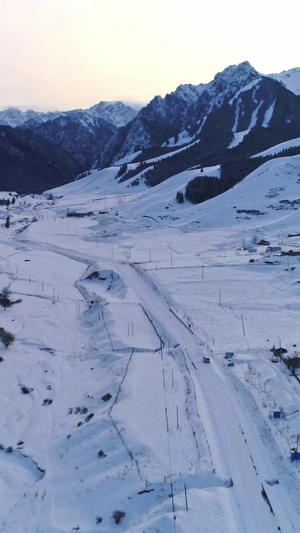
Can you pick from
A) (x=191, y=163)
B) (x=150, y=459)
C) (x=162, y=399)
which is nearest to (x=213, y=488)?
(x=150, y=459)

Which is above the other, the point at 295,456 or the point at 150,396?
the point at 295,456

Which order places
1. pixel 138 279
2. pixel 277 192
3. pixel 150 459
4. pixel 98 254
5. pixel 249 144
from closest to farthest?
pixel 150 459, pixel 138 279, pixel 98 254, pixel 277 192, pixel 249 144

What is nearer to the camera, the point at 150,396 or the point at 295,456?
the point at 295,456

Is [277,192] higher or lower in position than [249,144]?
lower

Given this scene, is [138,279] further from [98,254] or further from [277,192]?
[277,192]

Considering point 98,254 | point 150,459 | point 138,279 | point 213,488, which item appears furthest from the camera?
point 98,254

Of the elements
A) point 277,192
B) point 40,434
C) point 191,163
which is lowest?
point 40,434

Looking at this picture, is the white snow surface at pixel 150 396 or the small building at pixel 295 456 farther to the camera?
the small building at pixel 295 456

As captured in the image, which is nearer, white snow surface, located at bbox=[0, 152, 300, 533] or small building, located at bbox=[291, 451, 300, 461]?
white snow surface, located at bbox=[0, 152, 300, 533]
